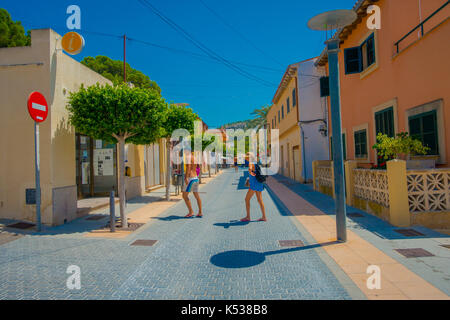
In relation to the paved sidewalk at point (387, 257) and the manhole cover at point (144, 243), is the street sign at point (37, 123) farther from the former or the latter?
the paved sidewalk at point (387, 257)

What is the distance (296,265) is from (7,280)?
405 centimetres

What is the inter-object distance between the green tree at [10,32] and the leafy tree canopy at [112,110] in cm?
1522

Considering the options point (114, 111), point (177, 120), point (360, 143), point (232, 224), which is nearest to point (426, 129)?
point (360, 143)

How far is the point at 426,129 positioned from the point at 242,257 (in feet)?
19.9

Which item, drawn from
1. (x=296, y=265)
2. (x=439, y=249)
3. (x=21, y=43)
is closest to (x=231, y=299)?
(x=296, y=265)

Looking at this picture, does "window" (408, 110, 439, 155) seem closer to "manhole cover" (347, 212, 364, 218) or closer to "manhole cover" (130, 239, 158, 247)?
"manhole cover" (347, 212, 364, 218)

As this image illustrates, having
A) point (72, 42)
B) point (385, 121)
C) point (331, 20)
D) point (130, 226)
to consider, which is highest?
point (72, 42)

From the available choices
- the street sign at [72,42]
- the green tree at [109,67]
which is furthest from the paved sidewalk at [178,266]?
the green tree at [109,67]

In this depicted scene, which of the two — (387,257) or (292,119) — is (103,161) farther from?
(292,119)

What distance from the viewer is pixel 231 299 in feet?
10.9

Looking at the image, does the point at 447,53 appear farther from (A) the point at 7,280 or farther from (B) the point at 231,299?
(A) the point at 7,280

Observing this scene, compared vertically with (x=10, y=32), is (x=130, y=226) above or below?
below

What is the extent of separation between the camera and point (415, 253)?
15.1 ft

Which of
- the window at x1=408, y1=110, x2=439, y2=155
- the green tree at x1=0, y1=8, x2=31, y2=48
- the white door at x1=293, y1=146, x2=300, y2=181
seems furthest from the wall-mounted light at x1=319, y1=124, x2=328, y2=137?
the green tree at x1=0, y1=8, x2=31, y2=48
